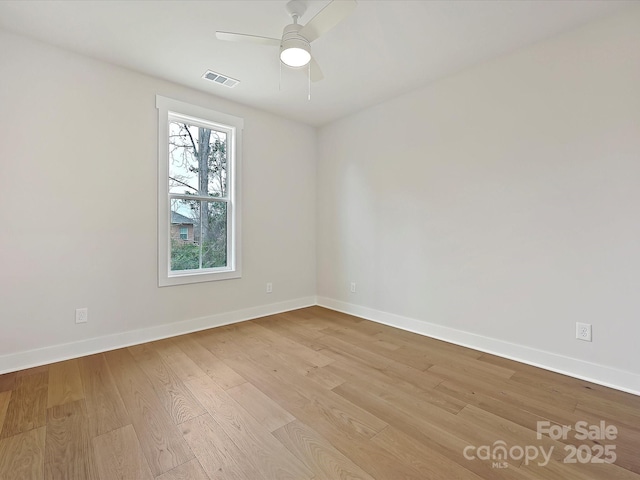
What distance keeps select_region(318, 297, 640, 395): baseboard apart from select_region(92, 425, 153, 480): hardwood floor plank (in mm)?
2665

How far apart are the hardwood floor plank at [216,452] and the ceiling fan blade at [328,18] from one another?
2.50 meters

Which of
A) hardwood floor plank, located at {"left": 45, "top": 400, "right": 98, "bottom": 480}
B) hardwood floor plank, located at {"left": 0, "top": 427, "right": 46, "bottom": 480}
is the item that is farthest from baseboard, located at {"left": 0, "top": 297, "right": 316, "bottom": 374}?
hardwood floor plank, located at {"left": 0, "top": 427, "right": 46, "bottom": 480}

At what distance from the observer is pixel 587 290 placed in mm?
2209

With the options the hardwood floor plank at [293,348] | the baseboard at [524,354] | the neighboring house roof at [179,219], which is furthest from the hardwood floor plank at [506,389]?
the neighboring house roof at [179,219]

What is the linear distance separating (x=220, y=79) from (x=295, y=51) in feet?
4.52

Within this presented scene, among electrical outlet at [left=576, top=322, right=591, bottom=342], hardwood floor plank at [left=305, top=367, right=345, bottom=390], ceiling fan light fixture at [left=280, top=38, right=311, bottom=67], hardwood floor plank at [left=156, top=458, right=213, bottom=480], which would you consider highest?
ceiling fan light fixture at [left=280, top=38, right=311, bottom=67]

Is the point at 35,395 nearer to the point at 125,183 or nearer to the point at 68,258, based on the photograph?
the point at 68,258

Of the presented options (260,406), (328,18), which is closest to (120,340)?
(260,406)

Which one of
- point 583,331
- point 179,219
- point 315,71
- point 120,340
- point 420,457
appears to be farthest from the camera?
point 179,219

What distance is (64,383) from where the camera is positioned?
212cm

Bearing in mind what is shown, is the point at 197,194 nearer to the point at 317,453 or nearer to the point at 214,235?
the point at 214,235

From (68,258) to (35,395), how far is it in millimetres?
1103

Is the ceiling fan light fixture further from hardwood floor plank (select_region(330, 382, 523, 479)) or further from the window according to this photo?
hardwood floor plank (select_region(330, 382, 523, 479))

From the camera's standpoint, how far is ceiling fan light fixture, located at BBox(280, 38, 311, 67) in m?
1.97
